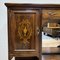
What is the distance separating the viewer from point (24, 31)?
1941 millimetres

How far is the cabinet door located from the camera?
1926 millimetres

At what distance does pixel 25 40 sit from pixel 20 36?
90 mm

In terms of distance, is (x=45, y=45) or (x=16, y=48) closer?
(x=16, y=48)

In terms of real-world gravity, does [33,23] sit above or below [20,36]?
above

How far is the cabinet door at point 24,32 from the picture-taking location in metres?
1.93

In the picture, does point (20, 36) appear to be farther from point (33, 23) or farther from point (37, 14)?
point (37, 14)

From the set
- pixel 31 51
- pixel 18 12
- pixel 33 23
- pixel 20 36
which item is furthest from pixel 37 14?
pixel 31 51

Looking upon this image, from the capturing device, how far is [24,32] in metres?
1.94

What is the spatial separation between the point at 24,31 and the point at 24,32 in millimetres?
14

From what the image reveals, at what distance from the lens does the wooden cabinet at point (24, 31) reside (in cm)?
192

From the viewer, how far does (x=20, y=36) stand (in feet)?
6.37
